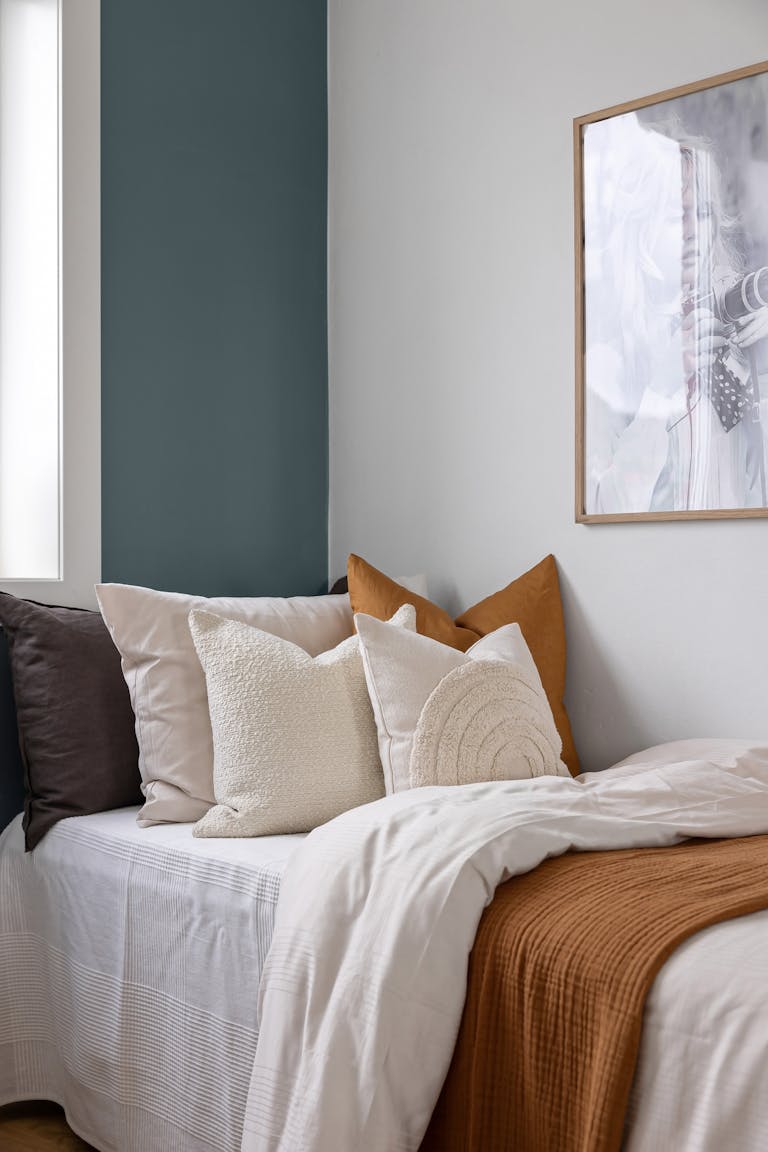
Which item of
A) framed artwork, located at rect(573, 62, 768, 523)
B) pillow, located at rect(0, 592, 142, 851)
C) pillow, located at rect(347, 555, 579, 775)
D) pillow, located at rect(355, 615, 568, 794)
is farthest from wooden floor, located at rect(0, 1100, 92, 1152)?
framed artwork, located at rect(573, 62, 768, 523)

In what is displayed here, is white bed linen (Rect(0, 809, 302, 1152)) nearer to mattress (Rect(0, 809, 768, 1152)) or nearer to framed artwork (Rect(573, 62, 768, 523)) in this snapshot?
mattress (Rect(0, 809, 768, 1152))

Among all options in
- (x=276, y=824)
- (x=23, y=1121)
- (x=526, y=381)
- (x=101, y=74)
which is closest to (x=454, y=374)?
(x=526, y=381)

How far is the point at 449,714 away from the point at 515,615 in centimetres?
59

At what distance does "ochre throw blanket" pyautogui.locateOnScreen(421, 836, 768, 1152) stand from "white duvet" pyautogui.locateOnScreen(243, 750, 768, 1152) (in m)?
0.03

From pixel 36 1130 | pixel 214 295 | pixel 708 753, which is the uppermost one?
pixel 214 295

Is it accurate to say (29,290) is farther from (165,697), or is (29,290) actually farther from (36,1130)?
(36,1130)

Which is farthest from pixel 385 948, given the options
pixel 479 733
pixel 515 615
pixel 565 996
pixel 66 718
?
pixel 515 615

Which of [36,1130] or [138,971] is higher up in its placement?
[138,971]

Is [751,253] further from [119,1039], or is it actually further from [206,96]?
[119,1039]

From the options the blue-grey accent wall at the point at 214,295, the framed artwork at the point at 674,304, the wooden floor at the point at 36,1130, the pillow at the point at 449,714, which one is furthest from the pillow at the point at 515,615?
the wooden floor at the point at 36,1130

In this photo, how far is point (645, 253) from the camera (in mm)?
2459

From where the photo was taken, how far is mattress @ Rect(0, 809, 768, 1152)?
1734 mm

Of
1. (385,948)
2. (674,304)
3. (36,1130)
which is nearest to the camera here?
(385,948)

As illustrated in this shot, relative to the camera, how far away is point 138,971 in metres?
1.91
